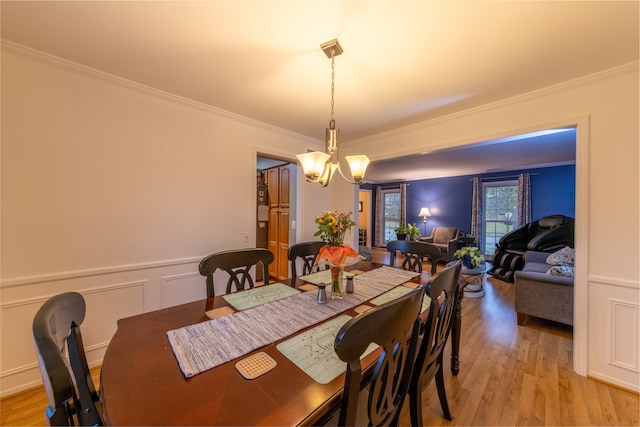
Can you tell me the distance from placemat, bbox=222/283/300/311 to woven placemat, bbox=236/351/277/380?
0.48 m

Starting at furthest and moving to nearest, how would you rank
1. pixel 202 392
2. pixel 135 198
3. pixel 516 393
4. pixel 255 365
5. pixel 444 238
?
pixel 444 238, pixel 135 198, pixel 516 393, pixel 255 365, pixel 202 392

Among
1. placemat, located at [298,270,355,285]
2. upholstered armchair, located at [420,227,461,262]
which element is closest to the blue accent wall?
upholstered armchair, located at [420,227,461,262]

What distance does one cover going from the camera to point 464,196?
261 inches

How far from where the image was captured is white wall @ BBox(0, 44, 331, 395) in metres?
1.70

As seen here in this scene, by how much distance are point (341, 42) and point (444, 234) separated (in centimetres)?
618

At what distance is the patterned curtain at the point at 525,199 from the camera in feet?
18.2

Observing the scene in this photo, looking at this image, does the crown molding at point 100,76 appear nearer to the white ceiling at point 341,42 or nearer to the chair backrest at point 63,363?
the white ceiling at point 341,42

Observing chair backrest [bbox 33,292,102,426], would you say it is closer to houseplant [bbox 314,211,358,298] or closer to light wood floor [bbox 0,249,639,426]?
houseplant [bbox 314,211,358,298]

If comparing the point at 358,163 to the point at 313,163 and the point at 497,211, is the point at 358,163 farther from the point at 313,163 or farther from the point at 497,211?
the point at 497,211

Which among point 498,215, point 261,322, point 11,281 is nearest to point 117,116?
point 11,281

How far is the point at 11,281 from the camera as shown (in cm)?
167

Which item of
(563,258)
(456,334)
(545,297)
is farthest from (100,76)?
(563,258)

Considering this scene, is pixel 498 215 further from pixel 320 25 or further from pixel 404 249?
pixel 320 25

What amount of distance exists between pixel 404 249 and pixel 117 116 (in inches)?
117
